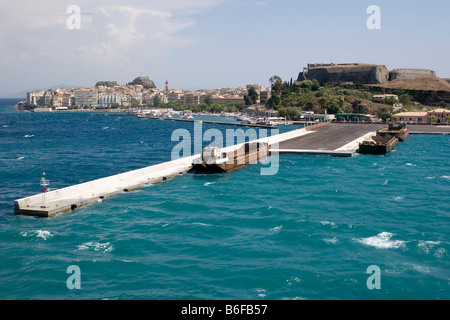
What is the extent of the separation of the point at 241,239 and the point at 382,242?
27.9 ft

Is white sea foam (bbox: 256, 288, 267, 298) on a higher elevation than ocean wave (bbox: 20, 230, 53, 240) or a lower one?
lower

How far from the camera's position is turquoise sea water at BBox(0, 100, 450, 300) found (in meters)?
20.4

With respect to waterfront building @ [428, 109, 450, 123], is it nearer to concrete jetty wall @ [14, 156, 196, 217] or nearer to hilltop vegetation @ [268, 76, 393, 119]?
hilltop vegetation @ [268, 76, 393, 119]

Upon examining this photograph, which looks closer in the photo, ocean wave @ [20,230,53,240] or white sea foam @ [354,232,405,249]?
white sea foam @ [354,232,405,249]

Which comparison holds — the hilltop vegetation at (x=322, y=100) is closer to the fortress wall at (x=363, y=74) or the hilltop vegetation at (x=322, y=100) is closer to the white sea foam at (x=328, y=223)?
the fortress wall at (x=363, y=74)

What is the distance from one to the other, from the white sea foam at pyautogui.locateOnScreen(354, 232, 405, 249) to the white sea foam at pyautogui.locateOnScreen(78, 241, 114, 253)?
15.0m

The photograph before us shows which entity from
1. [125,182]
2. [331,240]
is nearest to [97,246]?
[331,240]

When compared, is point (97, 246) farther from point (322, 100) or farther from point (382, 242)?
point (322, 100)

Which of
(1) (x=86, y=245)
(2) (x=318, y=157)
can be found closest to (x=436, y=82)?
(2) (x=318, y=157)

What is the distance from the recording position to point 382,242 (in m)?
25.9

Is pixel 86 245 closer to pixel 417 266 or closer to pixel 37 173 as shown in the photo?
pixel 417 266

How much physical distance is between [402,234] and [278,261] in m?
9.39

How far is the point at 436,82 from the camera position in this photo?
178 m

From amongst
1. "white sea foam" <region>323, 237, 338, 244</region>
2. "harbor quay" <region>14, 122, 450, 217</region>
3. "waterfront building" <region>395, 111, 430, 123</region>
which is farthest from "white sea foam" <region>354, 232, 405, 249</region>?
"waterfront building" <region>395, 111, 430, 123</region>
